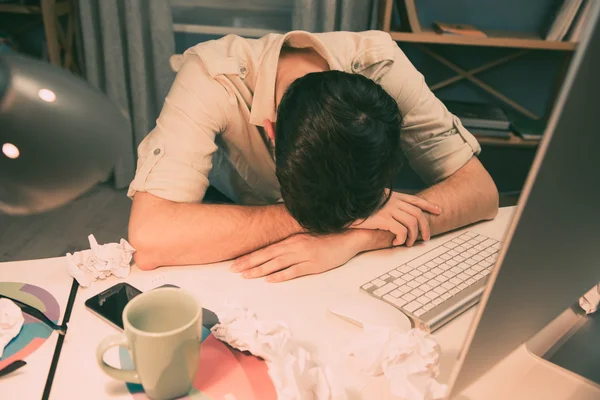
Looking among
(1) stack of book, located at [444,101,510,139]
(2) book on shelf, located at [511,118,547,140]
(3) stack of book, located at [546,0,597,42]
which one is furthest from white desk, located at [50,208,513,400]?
(3) stack of book, located at [546,0,597,42]

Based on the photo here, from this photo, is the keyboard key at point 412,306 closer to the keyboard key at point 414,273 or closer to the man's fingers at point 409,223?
the keyboard key at point 414,273

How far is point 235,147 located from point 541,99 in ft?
5.70

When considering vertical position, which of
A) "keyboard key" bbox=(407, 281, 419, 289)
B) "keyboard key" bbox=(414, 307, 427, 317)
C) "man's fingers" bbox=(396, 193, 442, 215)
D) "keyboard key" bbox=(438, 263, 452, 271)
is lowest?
"keyboard key" bbox=(438, 263, 452, 271)

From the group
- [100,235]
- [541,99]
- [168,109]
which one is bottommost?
Answer: [100,235]

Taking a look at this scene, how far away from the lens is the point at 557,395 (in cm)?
52

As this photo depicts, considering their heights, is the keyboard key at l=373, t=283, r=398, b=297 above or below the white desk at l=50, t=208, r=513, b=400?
above

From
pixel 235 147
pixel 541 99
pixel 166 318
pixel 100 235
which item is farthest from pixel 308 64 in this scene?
pixel 541 99

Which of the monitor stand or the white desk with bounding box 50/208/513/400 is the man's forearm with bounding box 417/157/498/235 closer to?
the white desk with bounding box 50/208/513/400

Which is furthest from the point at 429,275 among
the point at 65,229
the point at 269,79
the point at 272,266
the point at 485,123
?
the point at 65,229

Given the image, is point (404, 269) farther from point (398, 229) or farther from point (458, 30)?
point (458, 30)

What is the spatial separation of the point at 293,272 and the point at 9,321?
0.40 metres

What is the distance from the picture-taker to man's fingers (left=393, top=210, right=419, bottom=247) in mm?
875

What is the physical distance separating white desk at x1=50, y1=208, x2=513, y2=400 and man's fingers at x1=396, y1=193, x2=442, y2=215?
0.31 ft

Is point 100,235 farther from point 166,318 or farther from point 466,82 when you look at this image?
point 466,82
